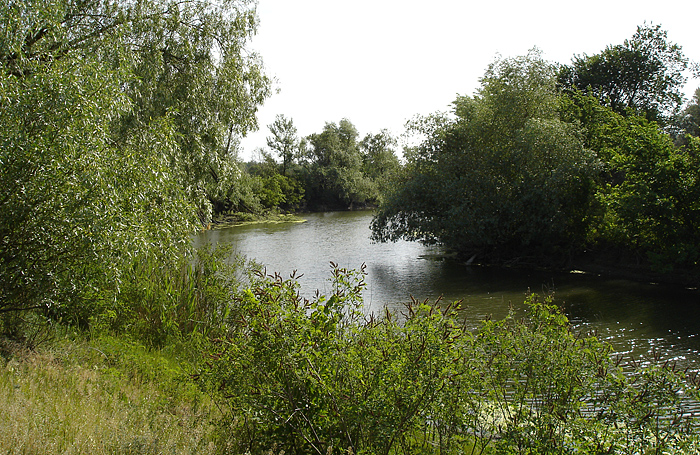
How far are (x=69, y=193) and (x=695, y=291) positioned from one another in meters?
15.9

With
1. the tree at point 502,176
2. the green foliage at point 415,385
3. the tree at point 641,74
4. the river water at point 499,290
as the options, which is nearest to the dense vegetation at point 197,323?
the green foliage at point 415,385

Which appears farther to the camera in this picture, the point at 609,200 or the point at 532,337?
the point at 609,200

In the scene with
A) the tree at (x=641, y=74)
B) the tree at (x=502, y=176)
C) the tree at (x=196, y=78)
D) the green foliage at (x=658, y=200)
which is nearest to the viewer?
the tree at (x=196, y=78)

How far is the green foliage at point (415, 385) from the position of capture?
3512mm

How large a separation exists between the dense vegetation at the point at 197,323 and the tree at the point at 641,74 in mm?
22389

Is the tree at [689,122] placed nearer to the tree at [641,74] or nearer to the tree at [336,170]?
the tree at [641,74]

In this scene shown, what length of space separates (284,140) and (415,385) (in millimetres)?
65926

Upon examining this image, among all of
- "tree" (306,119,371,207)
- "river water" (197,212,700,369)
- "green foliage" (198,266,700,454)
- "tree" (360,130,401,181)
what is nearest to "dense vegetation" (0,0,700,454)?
"green foliage" (198,266,700,454)

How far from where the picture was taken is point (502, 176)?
20250mm

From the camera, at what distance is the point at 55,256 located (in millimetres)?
6066

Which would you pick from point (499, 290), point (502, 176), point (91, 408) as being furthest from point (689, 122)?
point (91, 408)

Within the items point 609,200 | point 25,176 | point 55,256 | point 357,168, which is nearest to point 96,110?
point 25,176

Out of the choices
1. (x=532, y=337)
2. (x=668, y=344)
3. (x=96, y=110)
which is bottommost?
(x=668, y=344)

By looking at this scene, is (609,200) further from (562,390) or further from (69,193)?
(69,193)
